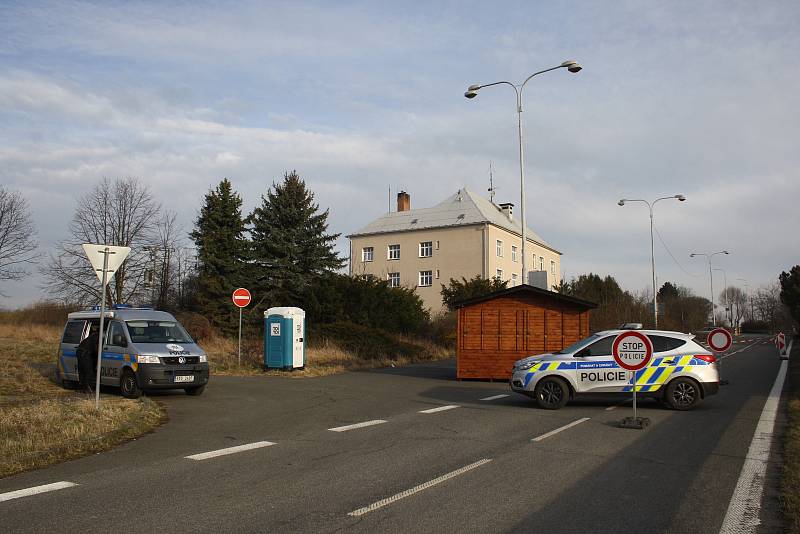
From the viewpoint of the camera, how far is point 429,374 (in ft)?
77.4


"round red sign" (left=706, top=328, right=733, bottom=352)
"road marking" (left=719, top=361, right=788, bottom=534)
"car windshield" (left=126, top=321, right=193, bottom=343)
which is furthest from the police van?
"round red sign" (left=706, top=328, right=733, bottom=352)

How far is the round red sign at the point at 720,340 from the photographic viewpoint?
53.1ft

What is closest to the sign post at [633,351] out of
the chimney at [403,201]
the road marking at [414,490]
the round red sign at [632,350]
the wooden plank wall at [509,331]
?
the round red sign at [632,350]

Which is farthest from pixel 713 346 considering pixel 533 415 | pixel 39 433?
pixel 39 433

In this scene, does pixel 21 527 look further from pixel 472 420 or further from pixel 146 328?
pixel 146 328

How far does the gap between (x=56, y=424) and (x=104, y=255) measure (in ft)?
10.5

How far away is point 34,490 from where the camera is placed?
677 cm

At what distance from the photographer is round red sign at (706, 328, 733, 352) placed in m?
16.2

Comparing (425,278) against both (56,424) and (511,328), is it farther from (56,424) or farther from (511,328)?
(56,424)

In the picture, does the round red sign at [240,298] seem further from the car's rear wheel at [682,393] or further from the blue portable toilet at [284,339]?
the car's rear wheel at [682,393]

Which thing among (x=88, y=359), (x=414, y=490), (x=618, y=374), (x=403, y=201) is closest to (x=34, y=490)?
(x=414, y=490)

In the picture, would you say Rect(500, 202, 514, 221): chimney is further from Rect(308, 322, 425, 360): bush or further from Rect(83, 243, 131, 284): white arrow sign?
Rect(83, 243, 131, 284): white arrow sign

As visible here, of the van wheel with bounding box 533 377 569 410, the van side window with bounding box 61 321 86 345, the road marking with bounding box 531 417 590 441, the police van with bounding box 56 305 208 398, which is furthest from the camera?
the van side window with bounding box 61 321 86 345

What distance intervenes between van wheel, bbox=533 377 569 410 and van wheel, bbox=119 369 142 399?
8544 mm
